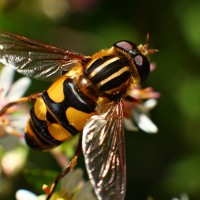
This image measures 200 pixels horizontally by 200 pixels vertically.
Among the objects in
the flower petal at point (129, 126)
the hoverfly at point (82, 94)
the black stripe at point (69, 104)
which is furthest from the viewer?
the flower petal at point (129, 126)

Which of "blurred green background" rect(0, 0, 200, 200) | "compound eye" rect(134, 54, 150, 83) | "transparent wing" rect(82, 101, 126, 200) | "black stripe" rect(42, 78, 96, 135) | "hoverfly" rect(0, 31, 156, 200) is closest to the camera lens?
"transparent wing" rect(82, 101, 126, 200)

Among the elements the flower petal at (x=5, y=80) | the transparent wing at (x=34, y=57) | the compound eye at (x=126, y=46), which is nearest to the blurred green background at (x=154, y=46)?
the flower petal at (x=5, y=80)

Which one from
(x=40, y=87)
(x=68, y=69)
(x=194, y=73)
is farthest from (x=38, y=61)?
(x=194, y=73)

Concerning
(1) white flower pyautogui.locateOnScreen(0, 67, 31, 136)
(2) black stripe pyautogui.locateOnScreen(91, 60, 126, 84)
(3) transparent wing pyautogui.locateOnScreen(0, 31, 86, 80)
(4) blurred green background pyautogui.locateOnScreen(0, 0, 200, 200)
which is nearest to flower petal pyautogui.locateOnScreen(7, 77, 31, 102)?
(1) white flower pyautogui.locateOnScreen(0, 67, 31, 136)

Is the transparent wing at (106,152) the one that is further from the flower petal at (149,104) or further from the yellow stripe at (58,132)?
the flower petal at (149,104)

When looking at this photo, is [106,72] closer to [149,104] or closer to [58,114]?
[58,114]

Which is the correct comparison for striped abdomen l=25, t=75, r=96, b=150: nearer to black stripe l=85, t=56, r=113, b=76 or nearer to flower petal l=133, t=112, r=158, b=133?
black stripe l=85, t=56, r=113, b=76

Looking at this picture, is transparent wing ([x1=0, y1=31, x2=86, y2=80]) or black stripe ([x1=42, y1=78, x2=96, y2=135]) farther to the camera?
transparent wing ([x1=0, y1=31, x2=86, y2=80])
